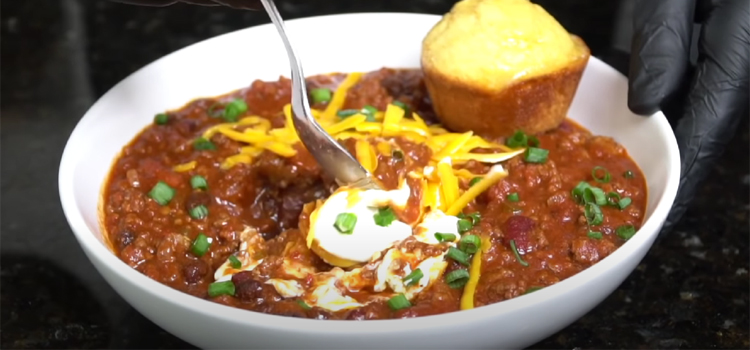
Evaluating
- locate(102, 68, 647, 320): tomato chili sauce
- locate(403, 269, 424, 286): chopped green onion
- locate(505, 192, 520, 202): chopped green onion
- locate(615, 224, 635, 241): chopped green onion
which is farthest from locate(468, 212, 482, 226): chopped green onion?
locate(615, 224, 635, 241): chopped green onion

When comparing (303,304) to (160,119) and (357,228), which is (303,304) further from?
(160,119)

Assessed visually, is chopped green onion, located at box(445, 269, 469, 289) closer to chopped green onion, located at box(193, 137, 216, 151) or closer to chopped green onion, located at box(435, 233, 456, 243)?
chopped green onion, located at box(435, 233, 456, 243)

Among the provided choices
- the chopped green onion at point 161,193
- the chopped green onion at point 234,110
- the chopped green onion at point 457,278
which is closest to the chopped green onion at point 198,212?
the chopped green onion at point 161,193

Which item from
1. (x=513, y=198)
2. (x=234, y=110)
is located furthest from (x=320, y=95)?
(x=513, y=198)

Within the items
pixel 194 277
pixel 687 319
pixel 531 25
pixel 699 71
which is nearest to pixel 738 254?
pixel 687 319

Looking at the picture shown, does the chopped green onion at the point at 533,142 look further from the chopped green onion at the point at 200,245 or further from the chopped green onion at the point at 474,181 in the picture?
the chopped green onion at the point at 200,245
